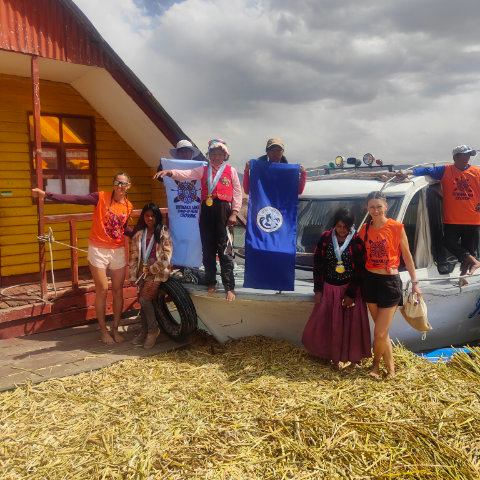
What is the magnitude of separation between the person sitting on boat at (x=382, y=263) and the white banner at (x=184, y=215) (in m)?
2.10

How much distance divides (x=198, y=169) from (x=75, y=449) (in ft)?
11.1

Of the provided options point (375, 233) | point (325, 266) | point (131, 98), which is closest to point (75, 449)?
point (325, 266)

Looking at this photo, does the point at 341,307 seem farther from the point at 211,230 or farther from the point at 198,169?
the point at 198,169

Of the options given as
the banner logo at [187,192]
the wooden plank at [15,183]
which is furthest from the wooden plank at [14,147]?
the banner logo at [187,192]

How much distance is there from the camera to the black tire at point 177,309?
6.09 metres

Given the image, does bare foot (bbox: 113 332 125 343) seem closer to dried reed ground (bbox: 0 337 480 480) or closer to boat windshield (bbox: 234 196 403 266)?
dried reed ground (bbox: 0 337 480 480)

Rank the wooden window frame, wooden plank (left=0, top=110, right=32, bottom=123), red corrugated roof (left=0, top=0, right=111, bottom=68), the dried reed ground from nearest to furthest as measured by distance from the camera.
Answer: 1. the dried reed ground
2. red corrugated roof (left=0, top=0, right=111, bottom=68)
3. wooden plank (left=0, top=110, right=32, bottom=123)
4. the wooden window frame

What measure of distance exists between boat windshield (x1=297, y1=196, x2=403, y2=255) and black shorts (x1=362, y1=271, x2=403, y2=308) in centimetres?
145

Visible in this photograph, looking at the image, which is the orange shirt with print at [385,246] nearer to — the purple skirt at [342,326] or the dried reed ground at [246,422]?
the purple skirt at [342,326]

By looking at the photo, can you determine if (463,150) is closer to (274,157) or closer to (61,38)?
(274,157)

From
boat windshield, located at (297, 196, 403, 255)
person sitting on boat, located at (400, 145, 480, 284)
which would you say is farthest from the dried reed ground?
boat windshield, located at (297, 196, 403, 255)

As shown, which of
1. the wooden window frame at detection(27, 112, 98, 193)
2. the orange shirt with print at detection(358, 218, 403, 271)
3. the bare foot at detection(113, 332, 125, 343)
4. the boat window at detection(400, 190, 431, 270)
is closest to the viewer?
the orange shirt with print at detection(358, 218, 403, 271)

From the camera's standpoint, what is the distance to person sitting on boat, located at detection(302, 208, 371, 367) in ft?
17.3

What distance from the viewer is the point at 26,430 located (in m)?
→ 4.30
